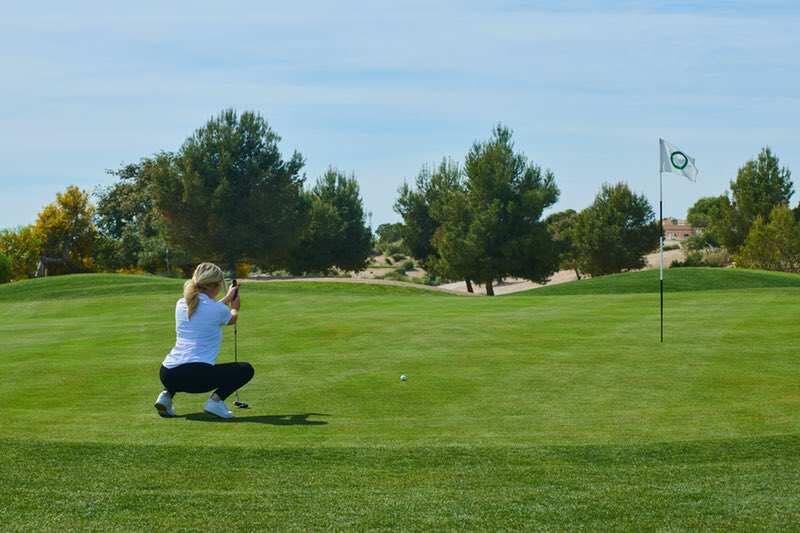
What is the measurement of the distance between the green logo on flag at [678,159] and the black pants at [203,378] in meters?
12.6

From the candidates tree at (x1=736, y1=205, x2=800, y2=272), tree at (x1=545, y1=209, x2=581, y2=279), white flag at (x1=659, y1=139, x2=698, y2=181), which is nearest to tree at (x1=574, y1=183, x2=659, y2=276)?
tree at (x1=545, y1=209, x2=581, y2=279)

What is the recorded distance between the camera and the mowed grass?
26.8 feet

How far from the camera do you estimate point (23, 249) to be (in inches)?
2980

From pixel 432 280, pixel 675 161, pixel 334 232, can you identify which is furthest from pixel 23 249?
pixel 675 161

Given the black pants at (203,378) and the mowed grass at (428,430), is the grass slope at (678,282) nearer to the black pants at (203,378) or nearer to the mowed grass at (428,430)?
the mowed grass at (428,430)

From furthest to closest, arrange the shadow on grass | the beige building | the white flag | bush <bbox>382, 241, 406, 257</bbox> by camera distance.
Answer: the beige building → bush <bbox>382, 241, 406, 257</bbox> → the white flag → the shadow on grass

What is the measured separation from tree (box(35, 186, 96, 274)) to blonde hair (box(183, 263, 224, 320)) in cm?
6972

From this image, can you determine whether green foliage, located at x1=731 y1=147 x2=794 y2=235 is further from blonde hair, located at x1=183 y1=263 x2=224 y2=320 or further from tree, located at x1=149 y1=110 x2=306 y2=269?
blonde hair, located at x1=183 y1=263 x2=224 y2=320

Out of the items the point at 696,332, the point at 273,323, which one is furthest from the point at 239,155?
the point at 696,332

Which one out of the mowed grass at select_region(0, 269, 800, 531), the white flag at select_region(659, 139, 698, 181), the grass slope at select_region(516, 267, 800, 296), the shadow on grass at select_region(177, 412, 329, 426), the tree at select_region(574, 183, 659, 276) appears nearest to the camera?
the mowed grass at select_region(0, 269, 800, 531)

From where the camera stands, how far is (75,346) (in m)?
20.1

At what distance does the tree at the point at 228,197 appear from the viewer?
70.2 m

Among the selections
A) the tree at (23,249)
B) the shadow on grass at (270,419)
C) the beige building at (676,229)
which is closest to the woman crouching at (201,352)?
the shadow on grass at (270,419)

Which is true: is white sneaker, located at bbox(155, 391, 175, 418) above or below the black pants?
below
